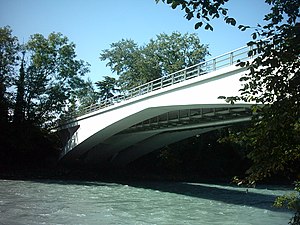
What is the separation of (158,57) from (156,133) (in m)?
17.1

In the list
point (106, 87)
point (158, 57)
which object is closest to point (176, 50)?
point (158, 57)

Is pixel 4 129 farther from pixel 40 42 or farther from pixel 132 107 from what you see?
pixel 132 107

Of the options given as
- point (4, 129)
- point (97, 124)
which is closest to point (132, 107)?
point (97, 124)

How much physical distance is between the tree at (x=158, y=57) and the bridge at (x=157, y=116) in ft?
38.3

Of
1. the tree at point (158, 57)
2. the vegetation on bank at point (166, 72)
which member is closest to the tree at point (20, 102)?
the vegetation on bank at point (166, 72)

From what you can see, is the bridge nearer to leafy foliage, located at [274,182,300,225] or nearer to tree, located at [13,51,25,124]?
tree, located at [13,51,25,124]

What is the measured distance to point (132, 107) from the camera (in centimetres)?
2225

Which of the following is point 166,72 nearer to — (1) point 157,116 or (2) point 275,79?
(1) point 157,116

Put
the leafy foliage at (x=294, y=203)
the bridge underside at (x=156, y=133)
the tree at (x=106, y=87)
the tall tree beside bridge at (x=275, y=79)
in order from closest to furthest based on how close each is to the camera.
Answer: the tall tree beside bridge at (x=275, y=79), the leafy foliage at (x=294, y=203), the bridge underside at (x=156, y=133), the tree at (x=106, y=87)

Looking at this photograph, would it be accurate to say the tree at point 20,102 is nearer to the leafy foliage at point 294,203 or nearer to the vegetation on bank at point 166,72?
the vegetation on bank at point 166,72

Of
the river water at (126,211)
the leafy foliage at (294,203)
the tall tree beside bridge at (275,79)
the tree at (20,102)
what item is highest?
the tree at (20,102)

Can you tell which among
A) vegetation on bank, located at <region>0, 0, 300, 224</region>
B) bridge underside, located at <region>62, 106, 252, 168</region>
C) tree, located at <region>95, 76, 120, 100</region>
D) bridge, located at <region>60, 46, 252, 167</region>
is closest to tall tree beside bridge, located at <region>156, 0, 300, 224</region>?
vegetation on bank, located at <region>0, 0, 300, 224</region>

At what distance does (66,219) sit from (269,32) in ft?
32.1

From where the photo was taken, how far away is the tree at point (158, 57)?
42.5m
